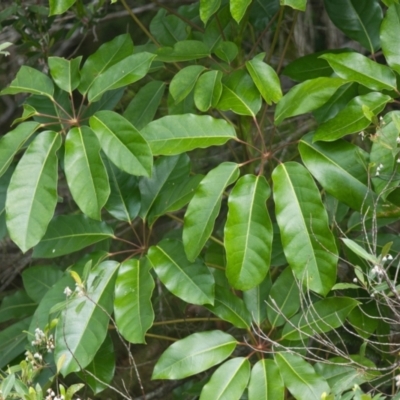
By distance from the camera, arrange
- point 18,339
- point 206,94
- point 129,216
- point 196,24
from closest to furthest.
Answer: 1. point 206,94
2. point 129,216
3. point 18,339
4. point 196,24

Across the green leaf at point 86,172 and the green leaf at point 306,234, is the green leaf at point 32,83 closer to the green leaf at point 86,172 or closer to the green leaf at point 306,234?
the green leaf at point 86,172

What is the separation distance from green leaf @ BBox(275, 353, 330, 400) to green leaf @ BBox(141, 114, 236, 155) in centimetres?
44

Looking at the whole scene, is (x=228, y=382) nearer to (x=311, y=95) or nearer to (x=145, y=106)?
(x=311, y=95)

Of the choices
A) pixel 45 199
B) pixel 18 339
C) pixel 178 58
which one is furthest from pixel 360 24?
pixel 18 339

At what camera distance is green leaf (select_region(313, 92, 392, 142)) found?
1382 mm

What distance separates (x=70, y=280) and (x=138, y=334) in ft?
0.89

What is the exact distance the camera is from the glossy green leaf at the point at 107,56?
162cm

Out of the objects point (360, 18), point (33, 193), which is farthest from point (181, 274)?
point (360, 18)

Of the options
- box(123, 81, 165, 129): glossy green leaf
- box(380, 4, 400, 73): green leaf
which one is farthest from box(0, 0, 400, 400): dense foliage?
box(123, 81, 165, 129): glossy green leaf

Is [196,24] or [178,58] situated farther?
[196,24]

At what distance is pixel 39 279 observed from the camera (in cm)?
185

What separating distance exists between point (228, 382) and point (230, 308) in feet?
0.60

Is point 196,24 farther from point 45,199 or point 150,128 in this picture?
point 45,199

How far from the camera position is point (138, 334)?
4.57 feet
